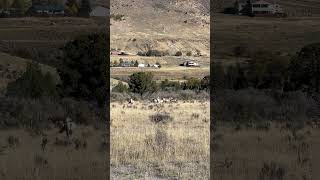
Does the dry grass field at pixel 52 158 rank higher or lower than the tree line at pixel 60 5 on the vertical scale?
lower

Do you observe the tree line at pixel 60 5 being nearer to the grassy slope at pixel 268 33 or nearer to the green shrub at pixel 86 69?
the grassy slope at pixel 268 33

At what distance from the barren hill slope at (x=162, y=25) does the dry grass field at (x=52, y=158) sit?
54.8 meters

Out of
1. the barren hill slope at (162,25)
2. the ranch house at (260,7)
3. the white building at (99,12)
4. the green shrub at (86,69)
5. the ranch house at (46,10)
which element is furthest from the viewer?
the barren hill slope at (162,25)

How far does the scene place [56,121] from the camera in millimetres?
13820

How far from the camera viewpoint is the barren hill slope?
6719 centimetres

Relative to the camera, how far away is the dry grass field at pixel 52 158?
7293 millimetres

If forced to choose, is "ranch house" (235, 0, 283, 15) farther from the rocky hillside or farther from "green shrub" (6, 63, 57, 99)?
"green shrub" (6, 63, 57, 99)

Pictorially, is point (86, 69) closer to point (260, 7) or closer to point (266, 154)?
point (266, 154)

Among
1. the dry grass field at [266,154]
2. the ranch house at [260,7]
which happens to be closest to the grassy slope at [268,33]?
the ranch house at [260,7]

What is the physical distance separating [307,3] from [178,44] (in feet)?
146

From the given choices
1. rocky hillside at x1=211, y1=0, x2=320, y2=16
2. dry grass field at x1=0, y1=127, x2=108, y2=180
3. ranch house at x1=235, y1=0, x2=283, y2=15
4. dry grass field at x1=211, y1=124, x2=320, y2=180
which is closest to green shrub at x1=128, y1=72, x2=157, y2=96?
ranch house at x1=235, y1=0, x2=283, y2=15

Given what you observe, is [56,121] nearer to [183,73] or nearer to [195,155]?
[195,155]

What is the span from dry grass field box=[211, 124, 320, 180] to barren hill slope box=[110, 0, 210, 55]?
53.6 meters

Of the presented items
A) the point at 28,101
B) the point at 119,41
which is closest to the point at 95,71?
the point at 28,101
